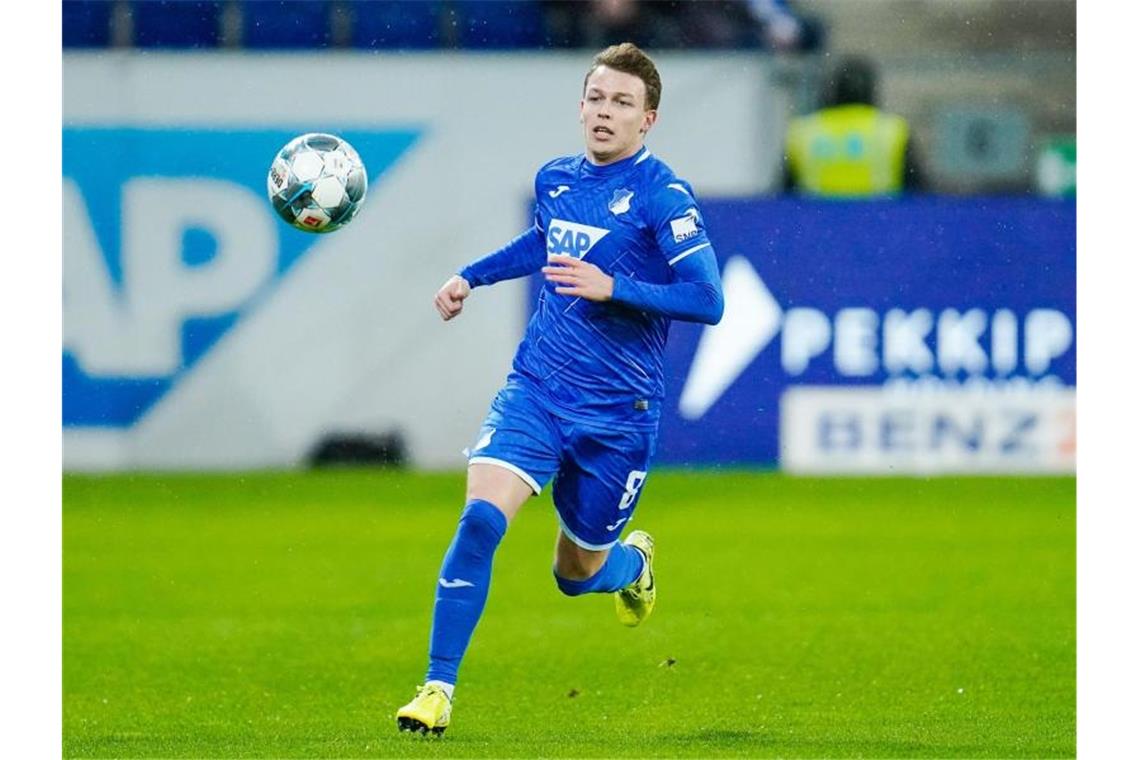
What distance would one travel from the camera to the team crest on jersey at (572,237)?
22.8ft

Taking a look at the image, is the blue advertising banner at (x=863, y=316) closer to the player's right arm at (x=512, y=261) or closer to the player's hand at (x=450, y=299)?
the player's right arm at (x=512, y=261)

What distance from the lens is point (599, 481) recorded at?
23.2 feet

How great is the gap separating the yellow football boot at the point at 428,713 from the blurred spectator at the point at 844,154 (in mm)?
11583

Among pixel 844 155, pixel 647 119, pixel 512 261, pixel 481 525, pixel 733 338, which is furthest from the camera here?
pixel 844 155

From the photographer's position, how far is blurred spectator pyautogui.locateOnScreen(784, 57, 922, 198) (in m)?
17.6

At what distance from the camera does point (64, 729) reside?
7.14 m

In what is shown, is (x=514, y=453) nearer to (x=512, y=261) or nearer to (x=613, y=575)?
(x=512, y=261)

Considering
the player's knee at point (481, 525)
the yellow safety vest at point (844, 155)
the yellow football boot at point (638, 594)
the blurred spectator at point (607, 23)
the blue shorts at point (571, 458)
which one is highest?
the blurred spectator at point (607, 23)

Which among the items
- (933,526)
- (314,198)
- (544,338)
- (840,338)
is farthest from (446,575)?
(840,338)

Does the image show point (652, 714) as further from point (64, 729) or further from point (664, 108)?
point (664, 108)

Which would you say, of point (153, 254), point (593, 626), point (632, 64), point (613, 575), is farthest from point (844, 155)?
point (632, 64)

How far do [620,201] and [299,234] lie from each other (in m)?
10.6

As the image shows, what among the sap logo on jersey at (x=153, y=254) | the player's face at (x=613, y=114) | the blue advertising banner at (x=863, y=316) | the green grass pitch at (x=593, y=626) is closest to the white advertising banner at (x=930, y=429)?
the blue advertising banner at (x=863, y=316)

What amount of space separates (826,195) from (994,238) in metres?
1.41
